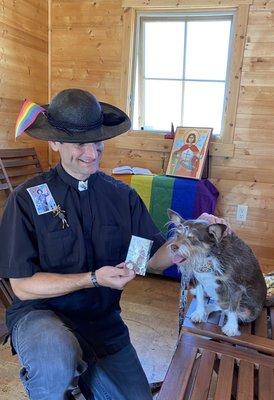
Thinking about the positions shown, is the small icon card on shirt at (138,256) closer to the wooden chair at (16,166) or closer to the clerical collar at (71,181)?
the clerical collar at (71,181)

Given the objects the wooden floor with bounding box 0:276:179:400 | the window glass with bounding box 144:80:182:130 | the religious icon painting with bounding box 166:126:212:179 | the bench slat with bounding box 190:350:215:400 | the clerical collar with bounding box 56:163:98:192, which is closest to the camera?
A: the bench slat with bounding box 190:350:215:400

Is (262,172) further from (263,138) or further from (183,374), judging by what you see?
(183,374)

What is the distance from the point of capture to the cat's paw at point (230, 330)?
1305 mm

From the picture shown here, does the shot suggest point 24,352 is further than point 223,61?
No

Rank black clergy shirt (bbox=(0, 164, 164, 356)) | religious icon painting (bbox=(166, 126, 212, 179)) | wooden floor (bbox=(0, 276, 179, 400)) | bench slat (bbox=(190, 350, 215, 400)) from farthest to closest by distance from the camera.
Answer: religious icon painting (bbox=(166, 126, 212, 179))
wooden floor (bbox=(0, 276, 179, 400))
black clergy shirt (bbox=(0, 164, 164, 356))
bench slat (bbox=(190, 350, 215, 400))

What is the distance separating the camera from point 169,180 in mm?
2785

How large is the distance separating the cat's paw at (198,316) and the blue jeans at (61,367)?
288 mm

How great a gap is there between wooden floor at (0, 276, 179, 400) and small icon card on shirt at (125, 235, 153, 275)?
91 centimetres

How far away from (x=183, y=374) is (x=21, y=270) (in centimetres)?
61

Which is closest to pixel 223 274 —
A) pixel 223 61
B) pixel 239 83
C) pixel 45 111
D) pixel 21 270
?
pixel 21 270

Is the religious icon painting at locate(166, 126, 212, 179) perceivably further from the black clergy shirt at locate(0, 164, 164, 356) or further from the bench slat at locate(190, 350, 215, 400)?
the bench slat at locate(190, 350, 215, 400)

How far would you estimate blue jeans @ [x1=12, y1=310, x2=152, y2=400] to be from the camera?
1.08 m

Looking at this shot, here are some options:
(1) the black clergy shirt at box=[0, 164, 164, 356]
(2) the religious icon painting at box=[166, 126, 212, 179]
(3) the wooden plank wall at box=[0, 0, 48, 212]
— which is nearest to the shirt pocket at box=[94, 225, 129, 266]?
(1) the black clergy shirt at box=[0, 164, 164, 356]

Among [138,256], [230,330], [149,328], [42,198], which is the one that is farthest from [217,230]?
[149,328]
